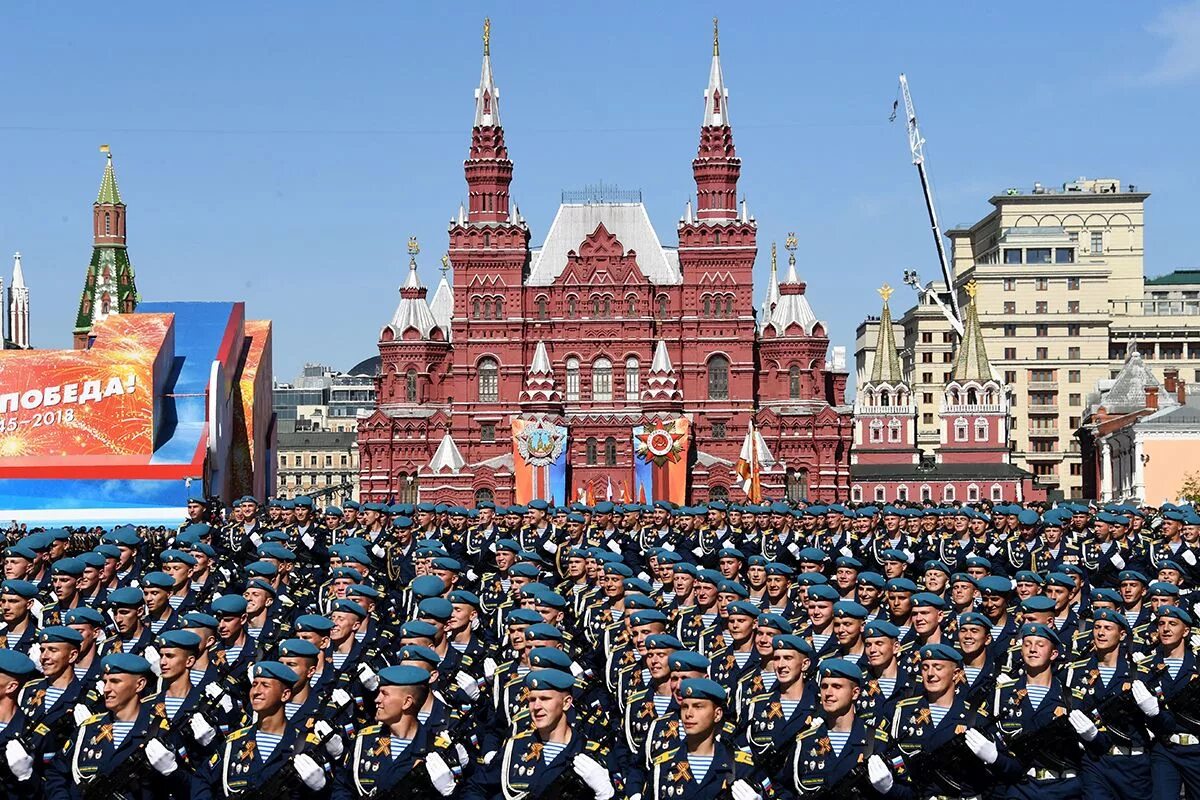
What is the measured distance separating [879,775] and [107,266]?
102326 millimetres

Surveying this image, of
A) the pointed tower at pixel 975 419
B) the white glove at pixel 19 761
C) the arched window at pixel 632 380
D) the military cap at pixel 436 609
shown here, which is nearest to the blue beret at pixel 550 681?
the military cap at pixel 436 609

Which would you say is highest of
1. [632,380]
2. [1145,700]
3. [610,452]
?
[632,380]

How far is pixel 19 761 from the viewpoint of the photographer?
396 inches

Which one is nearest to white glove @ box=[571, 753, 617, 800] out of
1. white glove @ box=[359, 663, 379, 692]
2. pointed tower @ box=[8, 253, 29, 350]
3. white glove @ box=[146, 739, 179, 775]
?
white glove @ box=[146, 739, 179, 775]

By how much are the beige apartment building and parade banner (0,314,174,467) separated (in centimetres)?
5605

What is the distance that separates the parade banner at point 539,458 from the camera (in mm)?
64562

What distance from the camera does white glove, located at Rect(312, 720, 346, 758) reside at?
33.8ft

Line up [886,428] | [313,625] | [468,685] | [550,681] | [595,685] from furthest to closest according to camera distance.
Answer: [886,428]
[595,685]
[468,685]
[313,625]
[550,681]

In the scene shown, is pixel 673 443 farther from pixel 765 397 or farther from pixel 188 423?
pixel 188 423

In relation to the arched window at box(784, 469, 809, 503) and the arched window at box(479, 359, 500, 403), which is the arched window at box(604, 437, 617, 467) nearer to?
the arched window at box(479, 359, 500, 403)

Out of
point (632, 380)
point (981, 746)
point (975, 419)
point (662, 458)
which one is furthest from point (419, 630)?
point (975, 419)

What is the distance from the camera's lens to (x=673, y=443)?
64.4m

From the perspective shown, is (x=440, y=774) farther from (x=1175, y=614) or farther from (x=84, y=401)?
(x=84, y=401)

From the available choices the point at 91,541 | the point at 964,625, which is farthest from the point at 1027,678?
the point at 91,541
